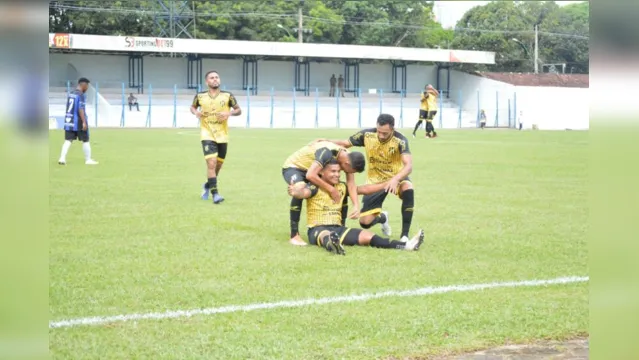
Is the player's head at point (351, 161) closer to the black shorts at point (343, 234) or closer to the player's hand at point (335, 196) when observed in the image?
the player's hand at point (335, 196)

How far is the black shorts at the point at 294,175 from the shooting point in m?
9.38

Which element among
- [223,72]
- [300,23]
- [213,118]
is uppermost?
[300,23]

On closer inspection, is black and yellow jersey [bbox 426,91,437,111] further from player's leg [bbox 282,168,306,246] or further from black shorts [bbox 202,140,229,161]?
player's leg [bbox 282,168,306,246]

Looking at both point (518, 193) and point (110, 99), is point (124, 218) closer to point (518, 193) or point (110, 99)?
point (518, 193)

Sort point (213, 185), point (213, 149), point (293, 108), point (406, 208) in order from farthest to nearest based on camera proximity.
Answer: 1. point (293, 108)
2. point (213, 149)
3. point (213, 185)
4. point (406, 208)

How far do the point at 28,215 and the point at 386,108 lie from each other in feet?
217

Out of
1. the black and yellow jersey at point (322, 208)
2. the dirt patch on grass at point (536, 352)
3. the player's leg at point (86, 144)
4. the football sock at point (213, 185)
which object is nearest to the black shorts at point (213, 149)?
the football sock at point (213, 185)

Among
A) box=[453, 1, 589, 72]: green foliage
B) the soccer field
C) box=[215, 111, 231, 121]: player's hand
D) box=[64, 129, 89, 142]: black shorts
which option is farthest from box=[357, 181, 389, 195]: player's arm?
box=[453, 1, 589, 72]: green foliage

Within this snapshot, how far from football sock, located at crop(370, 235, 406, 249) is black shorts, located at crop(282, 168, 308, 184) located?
1121mm

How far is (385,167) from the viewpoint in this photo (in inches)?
393

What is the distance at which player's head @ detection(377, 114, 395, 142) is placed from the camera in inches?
371

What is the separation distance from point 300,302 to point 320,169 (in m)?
3.09

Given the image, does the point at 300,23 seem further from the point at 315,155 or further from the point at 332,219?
the point at 332,219

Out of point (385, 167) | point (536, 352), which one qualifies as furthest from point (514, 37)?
point (536, 352)
